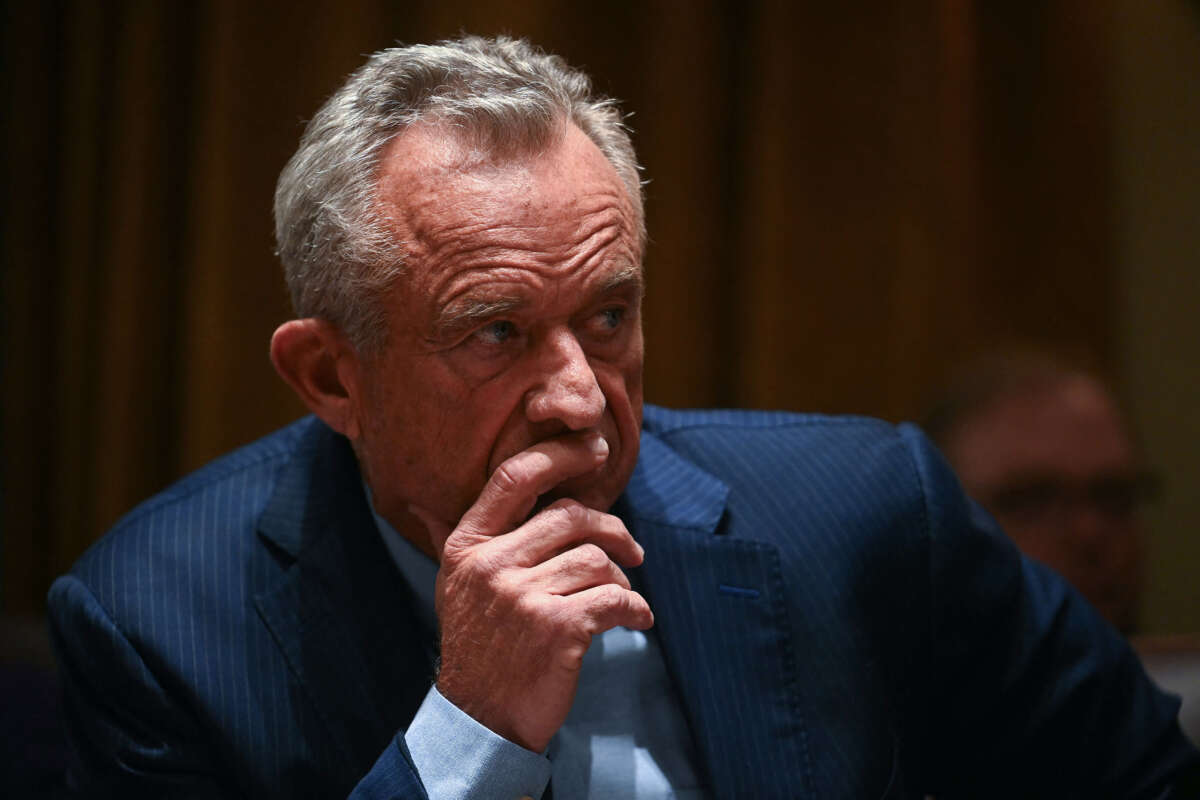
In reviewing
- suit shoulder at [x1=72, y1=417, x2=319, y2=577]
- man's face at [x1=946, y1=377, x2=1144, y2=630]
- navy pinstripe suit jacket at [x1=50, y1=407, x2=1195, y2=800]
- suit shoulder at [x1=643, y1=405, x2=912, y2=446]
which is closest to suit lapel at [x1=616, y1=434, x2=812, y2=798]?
navy pinstripe suit jacket at [x1=50, y1=407, x2=1195, y2=800]

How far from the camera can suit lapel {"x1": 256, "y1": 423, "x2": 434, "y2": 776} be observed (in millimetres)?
1477

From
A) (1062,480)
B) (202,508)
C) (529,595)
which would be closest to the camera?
(529,595)

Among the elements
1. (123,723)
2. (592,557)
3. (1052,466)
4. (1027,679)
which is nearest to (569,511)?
(592,557)

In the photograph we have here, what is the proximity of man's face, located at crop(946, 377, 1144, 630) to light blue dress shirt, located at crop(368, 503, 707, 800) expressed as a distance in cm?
126

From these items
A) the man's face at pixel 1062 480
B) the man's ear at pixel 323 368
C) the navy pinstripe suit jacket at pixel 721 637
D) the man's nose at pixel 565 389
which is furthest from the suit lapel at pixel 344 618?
the man's face at pixel 1062 480

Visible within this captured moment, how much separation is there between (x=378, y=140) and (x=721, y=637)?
0.78 m

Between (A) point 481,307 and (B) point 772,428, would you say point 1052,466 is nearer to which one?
(B) point 772,428

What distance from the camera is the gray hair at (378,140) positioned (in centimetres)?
141

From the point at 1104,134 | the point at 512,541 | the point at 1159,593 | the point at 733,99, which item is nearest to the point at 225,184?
the point at 733,99

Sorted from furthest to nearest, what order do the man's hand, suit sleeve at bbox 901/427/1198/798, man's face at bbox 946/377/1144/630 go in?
man's face at bbox 946/377/1144/630
suit sleeve at bbox 901/427/1198/798
the man's hand

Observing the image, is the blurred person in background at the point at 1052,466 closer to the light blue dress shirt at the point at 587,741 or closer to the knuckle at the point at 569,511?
the light blue dress shirt at the point at 587,741

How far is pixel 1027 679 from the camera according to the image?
5.48 ft

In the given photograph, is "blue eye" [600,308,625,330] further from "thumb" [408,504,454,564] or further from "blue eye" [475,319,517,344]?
"thumb" [408,504,454,564]

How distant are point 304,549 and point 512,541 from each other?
15.5 inches
